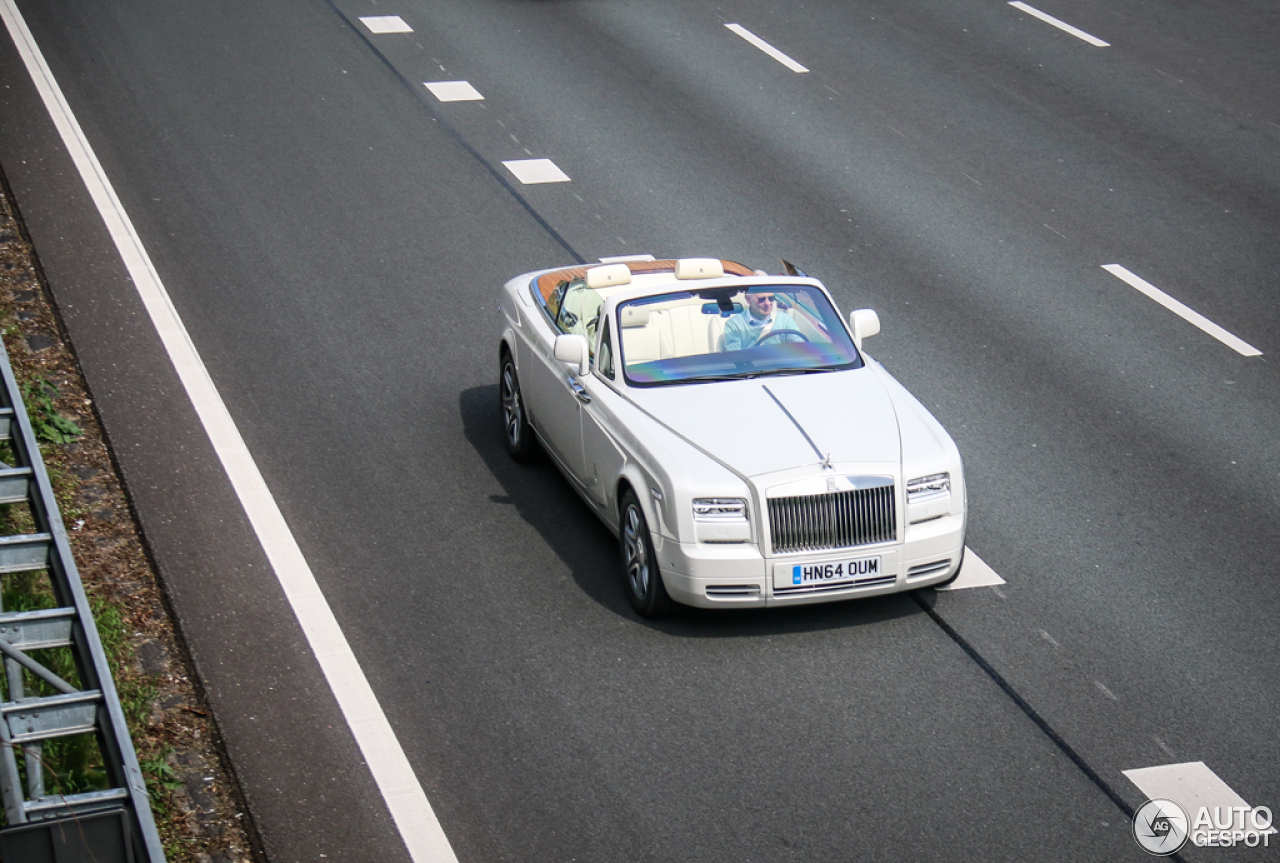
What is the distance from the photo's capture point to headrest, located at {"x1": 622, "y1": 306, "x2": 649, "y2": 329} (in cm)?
922

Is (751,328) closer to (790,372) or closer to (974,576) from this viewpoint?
(790,372)

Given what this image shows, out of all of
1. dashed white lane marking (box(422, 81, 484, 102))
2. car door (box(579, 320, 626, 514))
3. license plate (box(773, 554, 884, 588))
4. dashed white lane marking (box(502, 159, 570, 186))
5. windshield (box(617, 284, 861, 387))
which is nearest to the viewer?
license plate (box(773, 554, 884, 588))

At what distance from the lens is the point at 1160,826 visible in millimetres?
6551

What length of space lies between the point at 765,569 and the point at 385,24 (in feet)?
49.0

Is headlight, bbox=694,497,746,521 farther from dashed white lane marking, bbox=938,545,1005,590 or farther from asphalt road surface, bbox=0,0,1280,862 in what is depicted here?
dashed white lane marking, bbox=938,545,1005,590

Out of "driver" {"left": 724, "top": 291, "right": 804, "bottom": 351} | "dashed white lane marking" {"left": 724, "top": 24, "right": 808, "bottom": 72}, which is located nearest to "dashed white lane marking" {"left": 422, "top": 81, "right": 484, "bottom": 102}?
"dashed white lane marking" {"left": 724, "top": 24, "right": 808, "bottom": 72}

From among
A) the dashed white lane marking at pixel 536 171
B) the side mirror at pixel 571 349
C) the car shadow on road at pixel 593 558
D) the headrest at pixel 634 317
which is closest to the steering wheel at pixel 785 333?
the headrest at pixel 634 317

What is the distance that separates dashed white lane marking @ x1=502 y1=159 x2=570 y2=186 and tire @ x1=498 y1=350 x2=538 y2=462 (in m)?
5.46

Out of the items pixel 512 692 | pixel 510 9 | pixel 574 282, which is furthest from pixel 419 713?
pixel 510 9

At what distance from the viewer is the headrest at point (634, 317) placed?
922 centimetres

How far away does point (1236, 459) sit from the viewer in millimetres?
10344

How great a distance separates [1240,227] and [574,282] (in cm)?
803

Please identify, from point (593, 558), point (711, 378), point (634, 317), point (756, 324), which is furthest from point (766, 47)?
point (593, 558)

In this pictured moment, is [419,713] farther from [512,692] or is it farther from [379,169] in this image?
[379,169]
